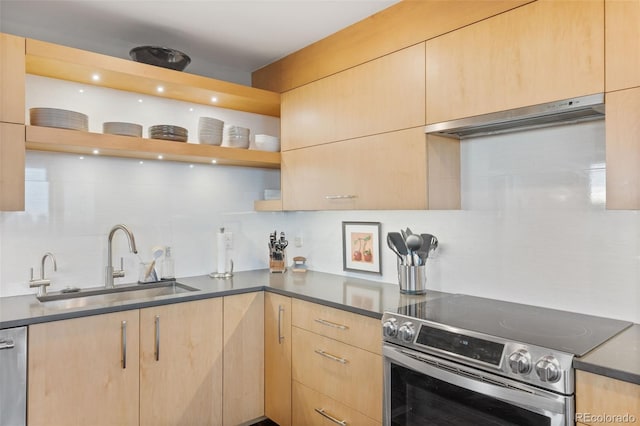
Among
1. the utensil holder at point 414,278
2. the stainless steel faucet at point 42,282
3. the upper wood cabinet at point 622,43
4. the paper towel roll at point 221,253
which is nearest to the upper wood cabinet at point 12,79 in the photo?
the stainless steel faucet at point 42,282

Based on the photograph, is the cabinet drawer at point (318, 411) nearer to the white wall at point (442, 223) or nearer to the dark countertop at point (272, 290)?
the dark countertop at point (272, 290)

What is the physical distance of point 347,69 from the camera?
2.47m

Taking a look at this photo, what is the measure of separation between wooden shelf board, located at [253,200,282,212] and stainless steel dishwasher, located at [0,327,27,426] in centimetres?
163

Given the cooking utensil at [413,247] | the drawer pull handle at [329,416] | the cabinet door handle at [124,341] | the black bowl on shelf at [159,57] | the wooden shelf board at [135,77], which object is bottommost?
the drawer pull handle at [329,416]

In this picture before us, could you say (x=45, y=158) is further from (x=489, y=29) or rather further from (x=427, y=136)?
(x=489, y=29)

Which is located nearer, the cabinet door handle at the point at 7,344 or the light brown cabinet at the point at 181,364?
the cabinet door handle at the point at 7,344

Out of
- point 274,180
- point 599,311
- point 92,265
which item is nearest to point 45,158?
point 92,265

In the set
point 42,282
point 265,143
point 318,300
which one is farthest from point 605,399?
point 42,282

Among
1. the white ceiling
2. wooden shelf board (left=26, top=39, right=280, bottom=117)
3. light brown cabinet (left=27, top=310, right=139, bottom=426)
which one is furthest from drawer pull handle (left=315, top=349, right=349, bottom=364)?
the white ceiling

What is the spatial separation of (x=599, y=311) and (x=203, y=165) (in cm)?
246

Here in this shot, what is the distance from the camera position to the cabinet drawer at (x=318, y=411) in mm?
2037

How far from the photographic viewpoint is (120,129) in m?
2.36

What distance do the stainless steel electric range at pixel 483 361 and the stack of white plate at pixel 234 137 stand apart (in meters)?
1.57

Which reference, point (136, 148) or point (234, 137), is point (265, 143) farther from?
point (136, 148)
